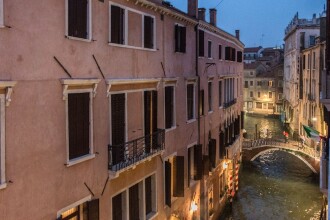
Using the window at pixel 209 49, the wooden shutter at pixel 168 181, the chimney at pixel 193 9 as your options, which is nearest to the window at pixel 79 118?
the wooden shutter at pixel 168 181

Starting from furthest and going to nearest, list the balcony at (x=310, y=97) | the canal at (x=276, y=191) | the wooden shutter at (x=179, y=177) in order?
the balcony at (x=310, y=97) < the canal at (x=276, y=191) < the wooden shutter at (x=179, y=177)

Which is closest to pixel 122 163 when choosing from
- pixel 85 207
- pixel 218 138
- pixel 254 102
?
pixel 85 207

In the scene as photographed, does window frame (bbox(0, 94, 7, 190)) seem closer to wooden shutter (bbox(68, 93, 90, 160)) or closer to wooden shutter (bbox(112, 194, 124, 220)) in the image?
wooden shutter (bbox(68, 93, 90, 160))

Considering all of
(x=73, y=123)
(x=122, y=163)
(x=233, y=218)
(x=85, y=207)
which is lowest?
(x=233, y=218)

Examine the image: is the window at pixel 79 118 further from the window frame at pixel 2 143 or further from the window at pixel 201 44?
the window at pixel 201 44

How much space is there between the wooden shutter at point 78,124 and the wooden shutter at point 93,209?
1.43 m

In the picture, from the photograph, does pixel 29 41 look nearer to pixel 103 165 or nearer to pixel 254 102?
pixel 103 165

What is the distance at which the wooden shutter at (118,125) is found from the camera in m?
12.4

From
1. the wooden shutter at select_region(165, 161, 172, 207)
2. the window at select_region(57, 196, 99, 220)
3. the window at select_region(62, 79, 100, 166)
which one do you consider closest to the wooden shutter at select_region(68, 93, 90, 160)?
the window at select_region(62, 79, 100, 166)

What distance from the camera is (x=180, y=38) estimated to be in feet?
59.1

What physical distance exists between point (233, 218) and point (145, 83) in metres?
17.0

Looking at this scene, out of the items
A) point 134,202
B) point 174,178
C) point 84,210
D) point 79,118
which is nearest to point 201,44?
point 174,178

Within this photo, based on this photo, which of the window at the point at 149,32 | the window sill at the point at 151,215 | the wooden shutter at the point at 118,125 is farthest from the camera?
the window sill at the point at 151,215

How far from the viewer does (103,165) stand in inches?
469
